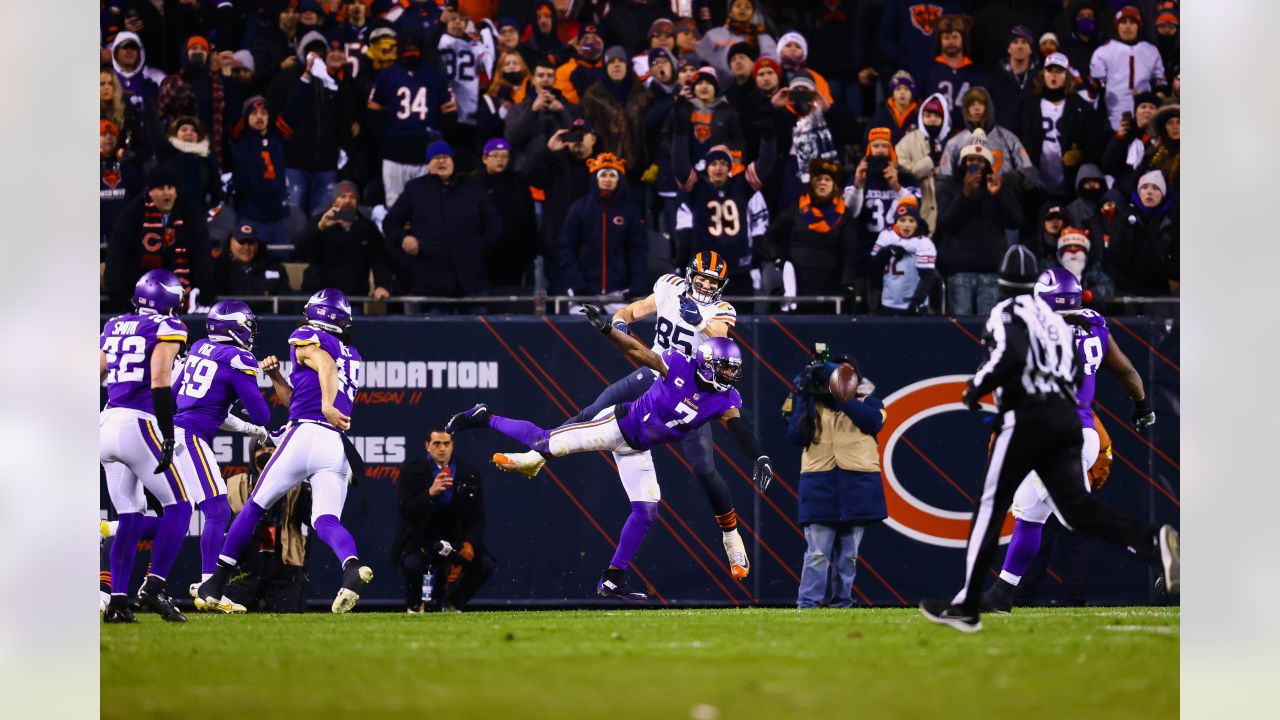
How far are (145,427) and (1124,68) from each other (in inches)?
330

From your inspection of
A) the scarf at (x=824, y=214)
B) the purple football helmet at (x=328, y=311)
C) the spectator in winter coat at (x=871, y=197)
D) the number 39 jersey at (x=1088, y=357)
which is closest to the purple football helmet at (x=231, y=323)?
the purple football helmet at (x=328, y=311)

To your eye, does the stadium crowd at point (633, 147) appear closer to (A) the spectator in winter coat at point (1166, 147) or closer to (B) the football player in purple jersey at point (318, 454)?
(A) the spectator in winter coat at point (1166, 147)

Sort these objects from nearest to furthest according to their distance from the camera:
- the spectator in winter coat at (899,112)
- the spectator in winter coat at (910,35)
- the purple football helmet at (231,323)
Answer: the purple football helmet at (231,323)
the spectator in winter coat at (899,112)
the spectator in winter coat at (910,35)

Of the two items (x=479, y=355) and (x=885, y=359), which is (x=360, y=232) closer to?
(x=479, y=355)

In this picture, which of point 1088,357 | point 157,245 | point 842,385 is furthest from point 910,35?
point 157,245

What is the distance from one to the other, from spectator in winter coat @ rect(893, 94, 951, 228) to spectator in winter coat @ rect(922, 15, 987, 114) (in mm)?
329

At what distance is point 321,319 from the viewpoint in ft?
36.4

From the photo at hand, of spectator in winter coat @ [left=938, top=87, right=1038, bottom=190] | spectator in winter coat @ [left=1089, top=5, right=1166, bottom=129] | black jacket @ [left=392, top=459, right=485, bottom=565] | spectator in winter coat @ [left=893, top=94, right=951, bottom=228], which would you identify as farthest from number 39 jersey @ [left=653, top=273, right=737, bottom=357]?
spectator in winter coat @ [left=1089, top=5, right=1166, bottom=129]

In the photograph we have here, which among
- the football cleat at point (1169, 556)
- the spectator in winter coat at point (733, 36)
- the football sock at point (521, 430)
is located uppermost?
the spectator in winter coat at point (733, 36)

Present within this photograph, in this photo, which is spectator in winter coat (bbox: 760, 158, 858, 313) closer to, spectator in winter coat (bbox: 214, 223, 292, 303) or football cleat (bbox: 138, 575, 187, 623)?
spectator in winter coat (bbox: 214, 223, 292, 303)

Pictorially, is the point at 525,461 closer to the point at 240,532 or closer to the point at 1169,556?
the point at 240,532

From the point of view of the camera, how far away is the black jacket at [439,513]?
11.8m

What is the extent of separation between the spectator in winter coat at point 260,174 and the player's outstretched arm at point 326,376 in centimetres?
279
